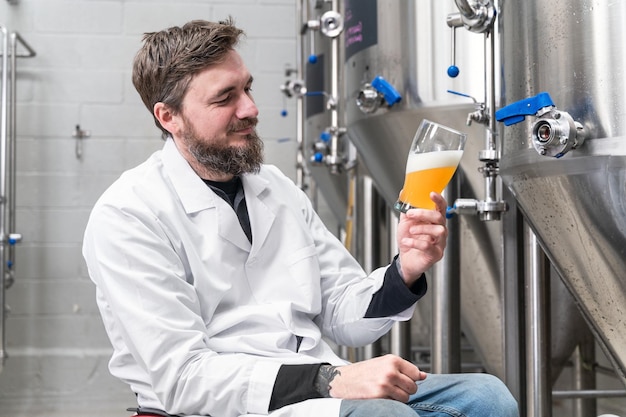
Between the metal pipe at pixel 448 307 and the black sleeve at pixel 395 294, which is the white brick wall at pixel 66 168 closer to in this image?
the metal pipe at pixel 448 307

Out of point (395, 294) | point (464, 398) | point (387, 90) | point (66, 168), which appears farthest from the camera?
point (66, 168)

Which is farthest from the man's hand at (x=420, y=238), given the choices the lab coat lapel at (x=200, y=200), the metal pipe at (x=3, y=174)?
the metal pipe at (x=3, y=174)

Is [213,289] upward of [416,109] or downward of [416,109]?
downward

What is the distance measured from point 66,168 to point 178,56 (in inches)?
84.2

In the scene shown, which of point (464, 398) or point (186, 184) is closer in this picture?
point (464, 398)

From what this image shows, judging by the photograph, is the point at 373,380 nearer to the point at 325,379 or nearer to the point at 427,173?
the point at 325,379

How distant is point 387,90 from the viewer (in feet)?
5.61

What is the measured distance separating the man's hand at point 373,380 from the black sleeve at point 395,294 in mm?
200

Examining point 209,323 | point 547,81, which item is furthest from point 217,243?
point 547,81

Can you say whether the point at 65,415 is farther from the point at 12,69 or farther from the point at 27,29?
the point at 27,29

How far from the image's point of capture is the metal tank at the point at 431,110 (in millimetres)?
1557

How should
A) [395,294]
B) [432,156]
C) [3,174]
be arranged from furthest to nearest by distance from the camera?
[3,174] → [395,294] → [432,156]

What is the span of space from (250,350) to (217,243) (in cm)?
16

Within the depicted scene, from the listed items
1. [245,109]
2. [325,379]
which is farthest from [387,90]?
[325,379]
